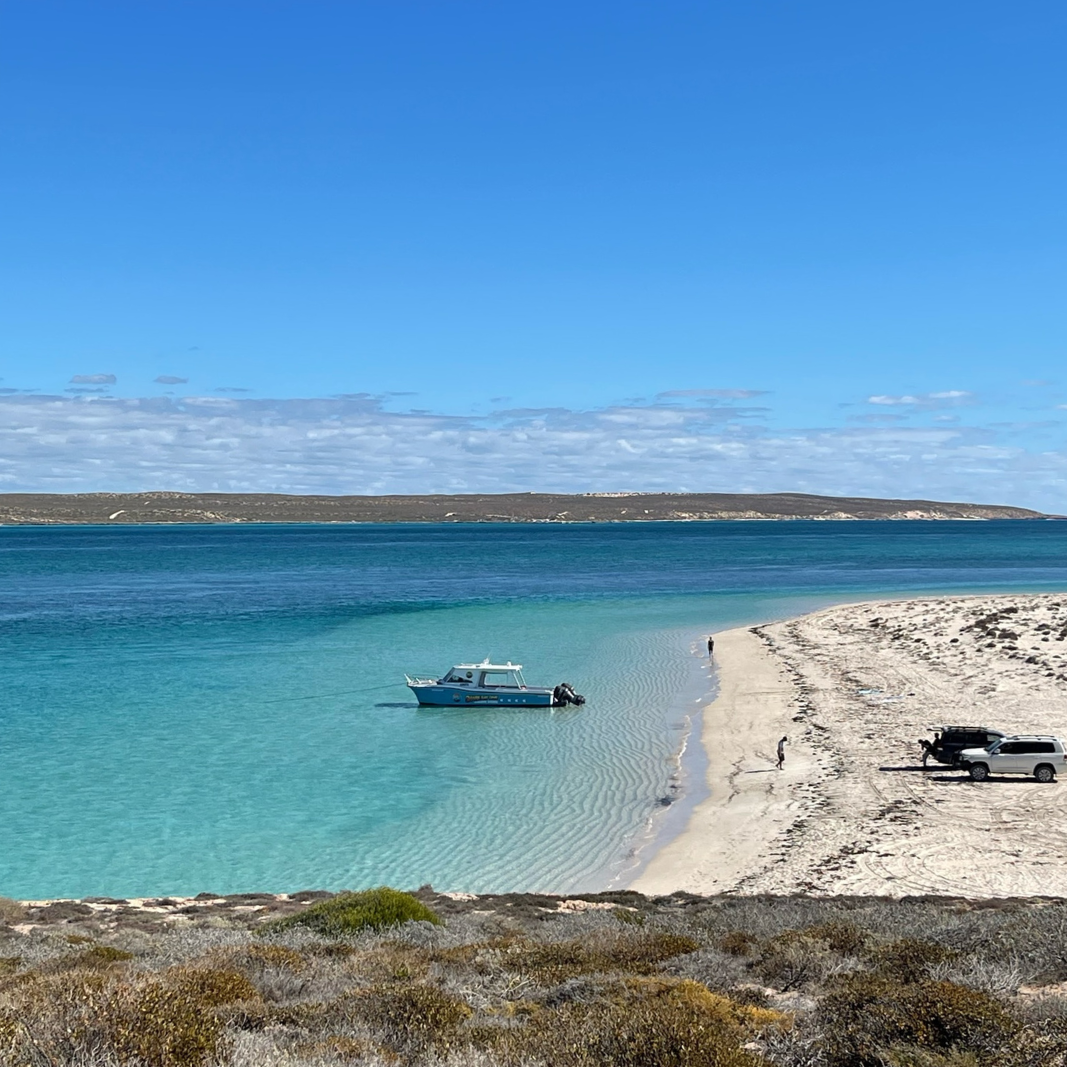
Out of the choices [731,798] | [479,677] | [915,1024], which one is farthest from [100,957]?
[479,677]

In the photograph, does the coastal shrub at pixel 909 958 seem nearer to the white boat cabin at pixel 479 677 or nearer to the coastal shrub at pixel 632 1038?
the coastal shrub at pixel 632 1038

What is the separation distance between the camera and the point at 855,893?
17.7 metres

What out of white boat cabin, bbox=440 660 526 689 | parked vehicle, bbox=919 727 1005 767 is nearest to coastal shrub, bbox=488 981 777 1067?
parked vehicle, bbox=919 727 1005 767

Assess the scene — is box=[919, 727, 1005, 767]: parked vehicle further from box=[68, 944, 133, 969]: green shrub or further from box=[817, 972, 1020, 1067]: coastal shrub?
box=[68, 944, 133, 969]: green shrub

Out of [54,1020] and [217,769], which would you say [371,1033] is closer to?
[54,1020]

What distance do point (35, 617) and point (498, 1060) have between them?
66704mm

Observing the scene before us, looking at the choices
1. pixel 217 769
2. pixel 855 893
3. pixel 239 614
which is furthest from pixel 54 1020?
pixel 239 614

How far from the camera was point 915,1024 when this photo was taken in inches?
298

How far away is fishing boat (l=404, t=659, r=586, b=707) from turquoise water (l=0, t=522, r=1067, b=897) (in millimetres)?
821

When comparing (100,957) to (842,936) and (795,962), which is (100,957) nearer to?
(795,962)

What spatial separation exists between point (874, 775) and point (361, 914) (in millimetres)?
16982

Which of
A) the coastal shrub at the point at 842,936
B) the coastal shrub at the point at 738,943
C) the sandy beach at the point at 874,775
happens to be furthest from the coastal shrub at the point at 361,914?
the sandy beach at the point at 874,775

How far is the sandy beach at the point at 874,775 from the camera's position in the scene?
1922cm

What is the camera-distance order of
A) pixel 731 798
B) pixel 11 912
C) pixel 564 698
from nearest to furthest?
pixel 11 912 → pixel 731 798 → pixel 564 698
